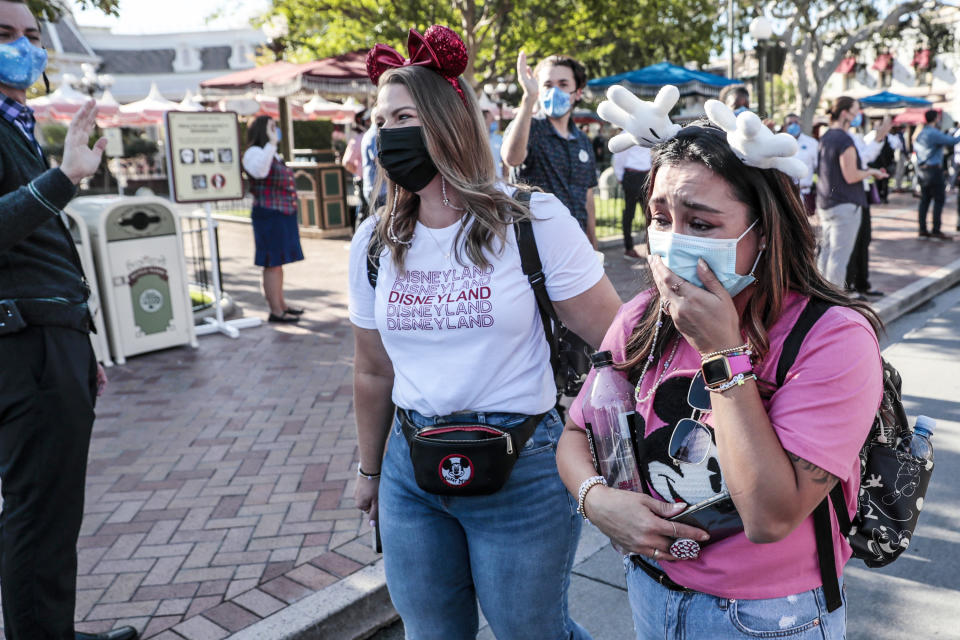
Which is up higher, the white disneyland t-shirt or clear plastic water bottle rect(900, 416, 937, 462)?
the white disneyland t-shirt

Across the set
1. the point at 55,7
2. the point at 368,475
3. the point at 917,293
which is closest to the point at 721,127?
the point at 368,475

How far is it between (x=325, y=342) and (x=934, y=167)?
9752 mm

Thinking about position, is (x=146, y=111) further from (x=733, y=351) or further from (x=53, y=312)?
(x=733, y=351)

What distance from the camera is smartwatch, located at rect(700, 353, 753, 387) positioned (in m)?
1.37

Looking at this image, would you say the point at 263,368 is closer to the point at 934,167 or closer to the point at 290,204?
the point at 290,204

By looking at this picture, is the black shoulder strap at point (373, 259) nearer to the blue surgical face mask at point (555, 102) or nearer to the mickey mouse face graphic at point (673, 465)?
the mickey mouse face graphic at point (673, 465)

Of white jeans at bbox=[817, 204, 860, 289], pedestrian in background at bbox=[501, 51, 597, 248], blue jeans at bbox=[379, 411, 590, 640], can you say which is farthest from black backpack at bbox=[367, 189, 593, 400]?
white jeans at bbox=[817, 204, 860, 289]

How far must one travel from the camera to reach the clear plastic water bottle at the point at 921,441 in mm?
1614

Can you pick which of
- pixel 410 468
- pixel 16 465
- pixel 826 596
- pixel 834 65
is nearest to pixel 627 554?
pixel 826 596

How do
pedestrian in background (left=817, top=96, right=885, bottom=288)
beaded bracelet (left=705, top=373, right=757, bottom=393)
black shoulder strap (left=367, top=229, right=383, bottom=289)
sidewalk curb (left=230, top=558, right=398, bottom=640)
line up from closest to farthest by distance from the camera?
1. beaded bracelet (left=705, top=373, right=757, bottom=393)
2. black shoulder strap (left=367, top=229, right=383, bottom=289)
3. sidewalk curb (left=230, top=558, right=398, bottom=640)
4. pedestrian in background (left=817, top=96, right=885, bottom=288)

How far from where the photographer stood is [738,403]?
4.48 ft

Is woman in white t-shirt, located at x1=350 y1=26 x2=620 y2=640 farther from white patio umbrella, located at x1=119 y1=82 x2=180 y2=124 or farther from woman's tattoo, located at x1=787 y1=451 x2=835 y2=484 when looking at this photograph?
white patio umbrella, located at x1=119 y1=82 x2=180 y2=124

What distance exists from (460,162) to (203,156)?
6400 millimetres

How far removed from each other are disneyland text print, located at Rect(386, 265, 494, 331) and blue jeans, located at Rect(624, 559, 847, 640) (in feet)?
2.41
